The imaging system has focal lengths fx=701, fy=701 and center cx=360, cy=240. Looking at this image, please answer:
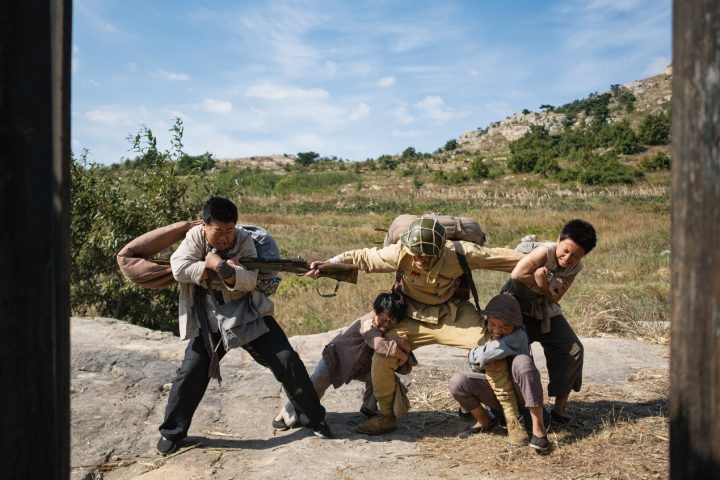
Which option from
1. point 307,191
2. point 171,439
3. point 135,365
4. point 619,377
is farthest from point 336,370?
point 307,191

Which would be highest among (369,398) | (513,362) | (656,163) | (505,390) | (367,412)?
(656,163)

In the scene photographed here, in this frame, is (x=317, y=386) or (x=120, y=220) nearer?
(x=317, y=386)

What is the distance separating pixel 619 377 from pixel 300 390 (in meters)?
3.43

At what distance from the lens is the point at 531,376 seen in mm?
4836

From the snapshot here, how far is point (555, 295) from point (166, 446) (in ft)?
9.88

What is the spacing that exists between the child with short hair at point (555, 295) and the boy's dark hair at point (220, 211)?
6.70 feet

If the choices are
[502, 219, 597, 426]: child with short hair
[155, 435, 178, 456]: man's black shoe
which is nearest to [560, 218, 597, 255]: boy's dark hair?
[502, 219, 597, 426]: child with short hair

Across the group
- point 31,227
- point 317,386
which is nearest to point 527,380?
point 317,386

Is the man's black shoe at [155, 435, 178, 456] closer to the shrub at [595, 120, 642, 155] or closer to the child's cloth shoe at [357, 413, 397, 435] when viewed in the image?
the child's cloth shoe at [357, 413, 397, 435]

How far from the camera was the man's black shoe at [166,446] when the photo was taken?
5.04 m

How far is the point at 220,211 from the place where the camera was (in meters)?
4.86

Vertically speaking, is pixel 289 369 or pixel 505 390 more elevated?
pixel 289 369

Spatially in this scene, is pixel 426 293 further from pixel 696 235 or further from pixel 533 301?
pixel 696 235

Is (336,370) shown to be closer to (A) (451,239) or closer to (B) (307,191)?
(A) (451,239)
